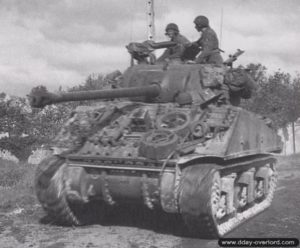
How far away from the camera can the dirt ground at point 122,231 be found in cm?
785

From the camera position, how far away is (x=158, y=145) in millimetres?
7746

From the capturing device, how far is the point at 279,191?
532 inches

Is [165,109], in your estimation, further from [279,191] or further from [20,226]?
[279,191]

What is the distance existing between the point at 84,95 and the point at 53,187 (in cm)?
163

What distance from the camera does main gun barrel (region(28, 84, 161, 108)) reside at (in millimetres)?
7930

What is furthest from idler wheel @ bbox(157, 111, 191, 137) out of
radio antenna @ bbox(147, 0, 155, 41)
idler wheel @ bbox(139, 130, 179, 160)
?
radio antenna @ bbox(147, 0, 155, 41)

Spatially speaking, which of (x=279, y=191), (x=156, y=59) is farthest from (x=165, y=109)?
(x=279, y=191)

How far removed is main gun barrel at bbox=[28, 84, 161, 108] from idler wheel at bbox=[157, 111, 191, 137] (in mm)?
727

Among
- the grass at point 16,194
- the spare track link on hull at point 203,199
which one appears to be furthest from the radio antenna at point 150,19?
the spare track link on hull at point 203,199

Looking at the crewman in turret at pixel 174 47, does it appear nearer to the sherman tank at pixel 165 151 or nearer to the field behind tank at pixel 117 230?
the sherman tank at pixel 165 151

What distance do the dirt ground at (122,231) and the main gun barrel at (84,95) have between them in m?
2.13

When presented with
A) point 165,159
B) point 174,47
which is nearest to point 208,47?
point 174,47

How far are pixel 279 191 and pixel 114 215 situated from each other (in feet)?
16.9

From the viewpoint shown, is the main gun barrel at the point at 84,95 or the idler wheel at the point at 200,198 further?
the main gun barrel at the point at 84,95
